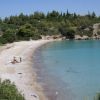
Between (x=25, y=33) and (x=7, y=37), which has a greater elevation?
(x=25, y=33)

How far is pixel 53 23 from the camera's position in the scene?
141 meters

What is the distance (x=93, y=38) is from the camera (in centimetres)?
14038

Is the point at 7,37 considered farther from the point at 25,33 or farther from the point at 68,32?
the point at 68,32

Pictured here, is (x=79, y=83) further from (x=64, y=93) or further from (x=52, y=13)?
(x=52, y=13)

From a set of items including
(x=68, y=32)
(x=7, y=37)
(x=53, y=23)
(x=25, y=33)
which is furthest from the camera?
(x=53, y=23)

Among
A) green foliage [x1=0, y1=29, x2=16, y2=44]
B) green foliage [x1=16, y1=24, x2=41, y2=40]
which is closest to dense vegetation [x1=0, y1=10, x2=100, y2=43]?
green foliage [x1=16, y1=24, x2=41, y2=40]

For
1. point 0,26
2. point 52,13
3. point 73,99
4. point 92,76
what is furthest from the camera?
point 52,13

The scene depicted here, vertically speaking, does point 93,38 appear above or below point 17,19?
below

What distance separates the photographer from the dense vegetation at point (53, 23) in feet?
421

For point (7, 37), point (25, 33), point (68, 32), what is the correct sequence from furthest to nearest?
1. point (68, 32)
2. point (25, 33)
3. point (7, 37)

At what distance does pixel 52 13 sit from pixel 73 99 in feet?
424

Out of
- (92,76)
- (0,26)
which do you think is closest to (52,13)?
(0,26)

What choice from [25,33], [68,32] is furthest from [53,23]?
[25,33]

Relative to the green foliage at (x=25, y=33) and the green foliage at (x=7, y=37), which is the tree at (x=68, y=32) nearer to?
the green foliage at (x=25, y=33)
